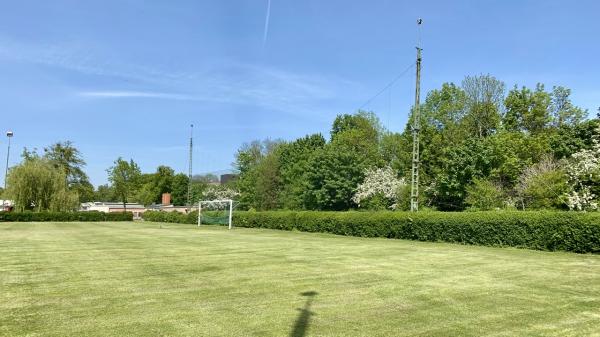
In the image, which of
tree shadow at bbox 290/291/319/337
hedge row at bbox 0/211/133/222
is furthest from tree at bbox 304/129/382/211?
tree shadow at bbox 290/291/319/337

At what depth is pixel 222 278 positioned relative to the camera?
398 inches

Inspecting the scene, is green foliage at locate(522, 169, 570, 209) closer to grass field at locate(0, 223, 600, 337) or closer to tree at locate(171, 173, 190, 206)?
grass field at locate(0, 223, 600, 337)

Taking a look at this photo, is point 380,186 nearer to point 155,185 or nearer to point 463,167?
point 463,167

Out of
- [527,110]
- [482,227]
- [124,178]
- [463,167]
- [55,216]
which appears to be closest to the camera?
[482,227]

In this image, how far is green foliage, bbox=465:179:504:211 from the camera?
31.4m

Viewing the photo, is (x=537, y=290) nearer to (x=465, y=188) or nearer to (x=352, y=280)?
(x=352, y=280)

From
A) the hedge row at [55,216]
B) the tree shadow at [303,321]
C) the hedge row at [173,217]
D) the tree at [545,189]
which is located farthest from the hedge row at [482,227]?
the hedge row at [55,216]

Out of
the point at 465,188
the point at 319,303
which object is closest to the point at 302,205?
the point at 465,188

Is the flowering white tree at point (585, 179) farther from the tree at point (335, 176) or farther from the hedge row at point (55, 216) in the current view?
the hedge row at point (55, 216)

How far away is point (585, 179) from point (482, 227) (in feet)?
35.9

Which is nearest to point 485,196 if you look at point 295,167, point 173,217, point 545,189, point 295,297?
point 545,189

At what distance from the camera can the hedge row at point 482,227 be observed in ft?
56.4

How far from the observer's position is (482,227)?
68.1ft

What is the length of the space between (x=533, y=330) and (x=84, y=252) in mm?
14129
